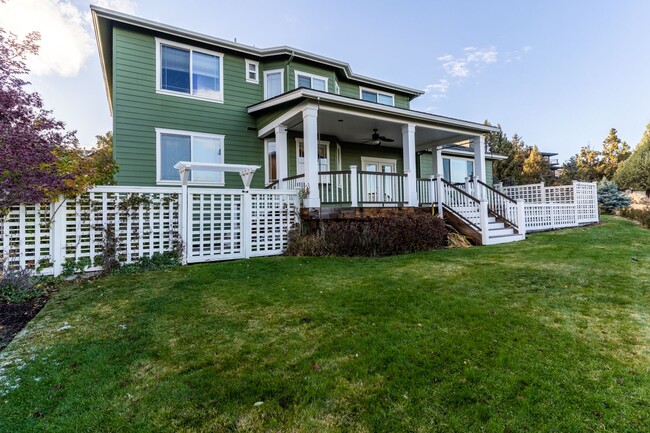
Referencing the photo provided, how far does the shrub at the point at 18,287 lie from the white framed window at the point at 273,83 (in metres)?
8.66

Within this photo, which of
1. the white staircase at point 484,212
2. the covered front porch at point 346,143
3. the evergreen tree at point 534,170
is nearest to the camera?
the covered front porch at point 346,143

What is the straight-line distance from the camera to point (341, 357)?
8.50ft

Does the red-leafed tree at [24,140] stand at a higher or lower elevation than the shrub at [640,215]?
higher

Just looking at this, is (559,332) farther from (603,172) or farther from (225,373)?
(603,172)

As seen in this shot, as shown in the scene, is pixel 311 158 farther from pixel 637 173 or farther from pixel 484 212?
pixel 637 173

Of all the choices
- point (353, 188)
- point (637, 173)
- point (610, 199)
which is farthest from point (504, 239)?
point (637, 173)

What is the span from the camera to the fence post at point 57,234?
5.40 metres

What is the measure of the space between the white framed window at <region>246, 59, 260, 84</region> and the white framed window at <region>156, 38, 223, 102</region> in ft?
3.07

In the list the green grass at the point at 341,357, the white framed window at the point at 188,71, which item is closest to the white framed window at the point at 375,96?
the white framed window at the point at 188,71

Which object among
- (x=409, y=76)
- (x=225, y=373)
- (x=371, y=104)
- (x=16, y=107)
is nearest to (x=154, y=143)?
(x=16, y=107)

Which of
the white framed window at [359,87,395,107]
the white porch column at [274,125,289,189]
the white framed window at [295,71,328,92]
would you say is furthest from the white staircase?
the white framed window at [295,71,328,92]

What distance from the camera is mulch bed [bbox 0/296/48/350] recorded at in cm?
334

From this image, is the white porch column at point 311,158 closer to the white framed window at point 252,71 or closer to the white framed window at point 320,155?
the white framed window at point 320,155

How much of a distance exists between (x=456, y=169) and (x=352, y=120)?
8.98 m
